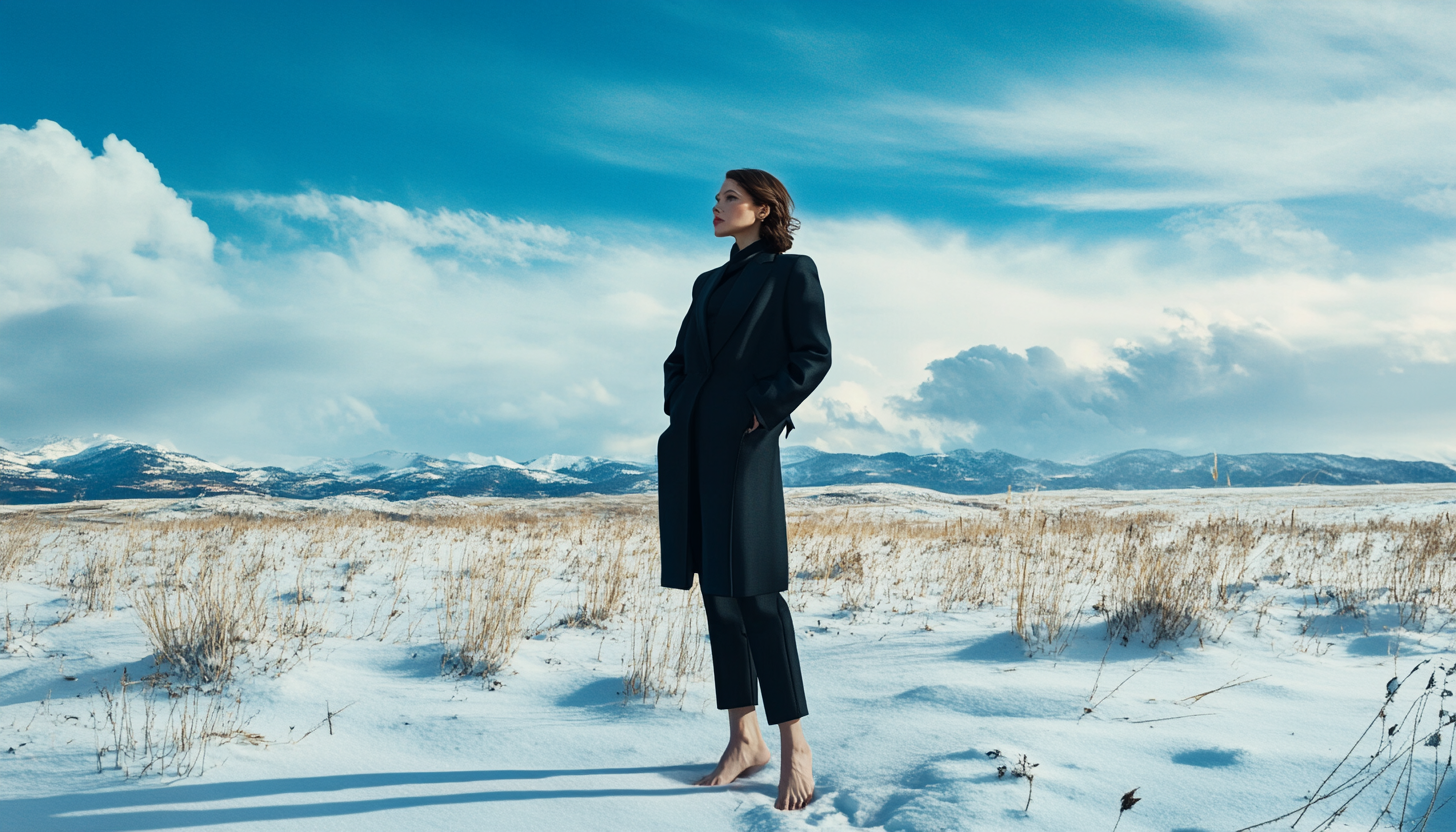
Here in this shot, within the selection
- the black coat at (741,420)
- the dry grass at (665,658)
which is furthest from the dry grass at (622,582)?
the black coat at (741,420)

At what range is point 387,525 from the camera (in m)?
12.5

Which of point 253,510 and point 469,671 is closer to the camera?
point 469,671

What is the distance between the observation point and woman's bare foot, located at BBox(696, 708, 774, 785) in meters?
2.50

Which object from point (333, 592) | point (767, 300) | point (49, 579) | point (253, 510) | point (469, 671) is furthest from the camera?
point (253, 510)

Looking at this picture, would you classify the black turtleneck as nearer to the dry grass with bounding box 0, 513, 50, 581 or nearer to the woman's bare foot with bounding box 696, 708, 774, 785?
the woman's bare foot with bounding box 696, 708, 774, 785

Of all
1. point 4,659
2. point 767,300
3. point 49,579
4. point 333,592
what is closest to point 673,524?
point 767,300

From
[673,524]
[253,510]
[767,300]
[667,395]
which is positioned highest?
[767,300]

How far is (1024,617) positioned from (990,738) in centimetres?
168

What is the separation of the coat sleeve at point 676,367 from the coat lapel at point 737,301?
0.18m

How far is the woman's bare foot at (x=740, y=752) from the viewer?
8.21 ft

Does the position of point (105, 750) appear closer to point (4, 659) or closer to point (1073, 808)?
point (4, 659)

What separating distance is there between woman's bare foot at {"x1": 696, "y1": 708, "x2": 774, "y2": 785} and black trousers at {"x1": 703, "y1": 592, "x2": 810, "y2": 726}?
0.22ft

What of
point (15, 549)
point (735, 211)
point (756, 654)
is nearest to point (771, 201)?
point (735, 211)

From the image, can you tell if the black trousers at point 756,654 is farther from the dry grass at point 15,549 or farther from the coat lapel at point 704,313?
the dry grass at point 15,549
